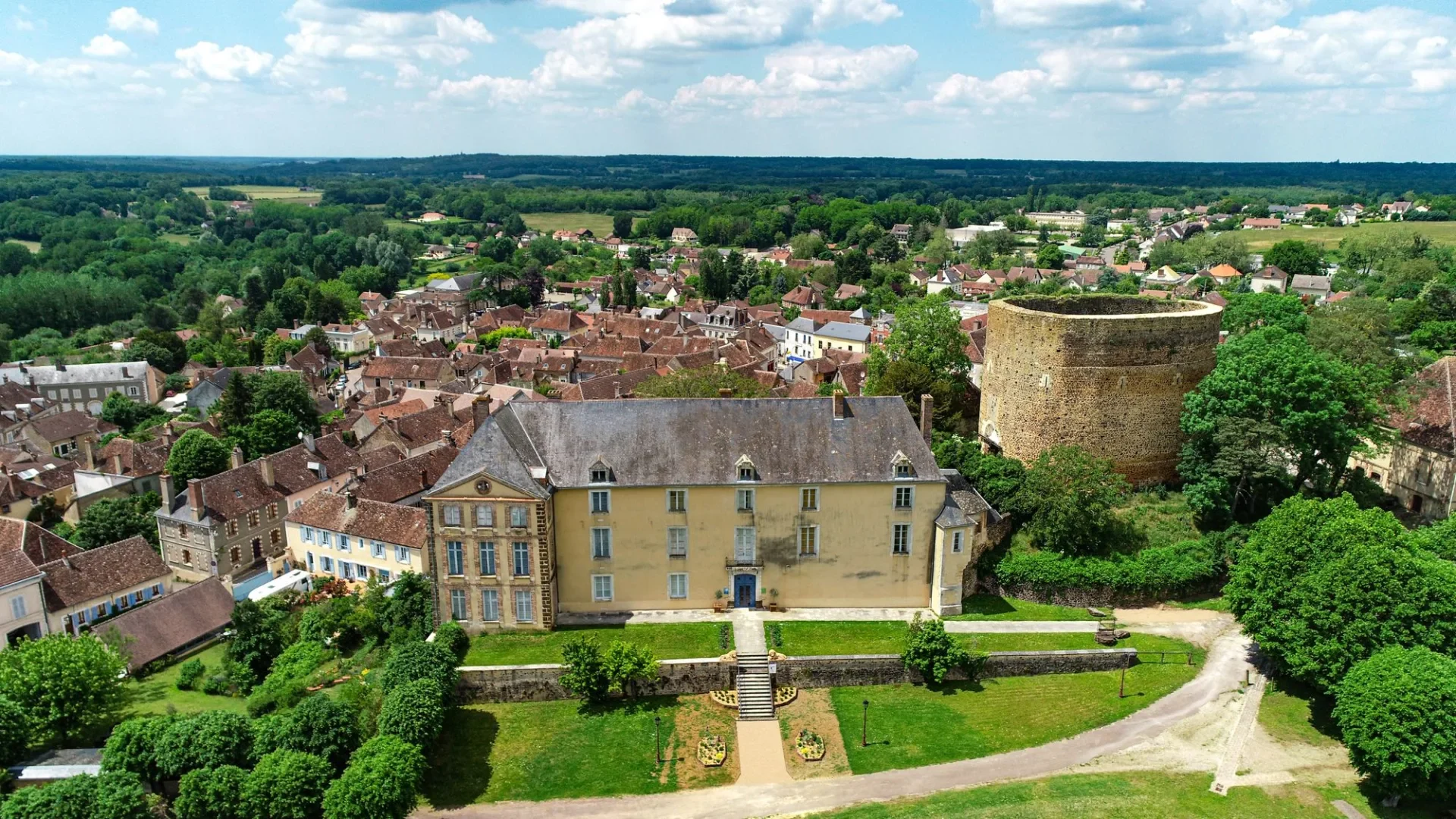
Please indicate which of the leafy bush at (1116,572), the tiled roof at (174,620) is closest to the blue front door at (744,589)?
the leafy bush at (1116,572)

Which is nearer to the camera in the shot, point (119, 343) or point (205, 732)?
point (205, 732)

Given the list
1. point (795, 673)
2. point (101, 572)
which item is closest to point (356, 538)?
point (101, 572)

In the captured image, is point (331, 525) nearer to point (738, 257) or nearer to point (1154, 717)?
point (1154, 717)

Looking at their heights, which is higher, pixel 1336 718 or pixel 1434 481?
pixel 1434 481

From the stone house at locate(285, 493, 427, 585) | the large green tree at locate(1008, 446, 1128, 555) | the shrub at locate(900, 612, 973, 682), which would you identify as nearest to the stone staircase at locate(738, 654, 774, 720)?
the shrub at locate(900, 612, 973, 682)

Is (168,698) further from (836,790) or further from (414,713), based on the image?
(836,790)

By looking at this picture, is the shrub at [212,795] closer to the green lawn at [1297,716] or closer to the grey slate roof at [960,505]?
the grey slate roof at [960,505]

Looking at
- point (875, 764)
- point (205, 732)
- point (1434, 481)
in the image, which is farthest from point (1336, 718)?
point (205, 732)
